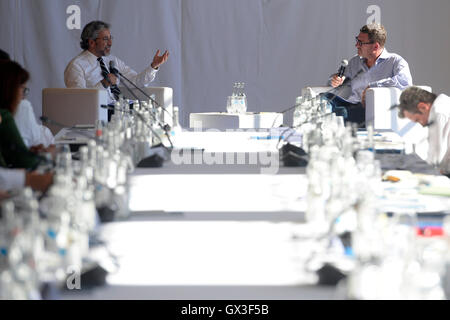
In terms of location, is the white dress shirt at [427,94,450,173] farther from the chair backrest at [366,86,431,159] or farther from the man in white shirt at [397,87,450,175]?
the chair backrest at [366,86,431,159]

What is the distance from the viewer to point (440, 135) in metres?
3.35

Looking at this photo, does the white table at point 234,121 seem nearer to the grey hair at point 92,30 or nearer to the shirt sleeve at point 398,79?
the shirt sleeve at point 398,79

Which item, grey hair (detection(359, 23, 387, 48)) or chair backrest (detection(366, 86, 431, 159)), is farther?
grey hair (detection(359, 23, 387, 48))

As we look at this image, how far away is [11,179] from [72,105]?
3.01 m

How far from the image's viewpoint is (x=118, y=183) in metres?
2.28

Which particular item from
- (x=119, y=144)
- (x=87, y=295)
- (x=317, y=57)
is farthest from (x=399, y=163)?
(x=317, y=57)

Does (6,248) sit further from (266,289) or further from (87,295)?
(266,289)

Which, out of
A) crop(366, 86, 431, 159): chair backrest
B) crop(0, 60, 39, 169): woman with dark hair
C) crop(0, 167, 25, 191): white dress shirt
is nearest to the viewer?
crop(0, 167, 25, 191): white dress shirt

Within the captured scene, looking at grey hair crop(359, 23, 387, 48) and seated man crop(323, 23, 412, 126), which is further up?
grey hair crop(359, 23, 387, 48)

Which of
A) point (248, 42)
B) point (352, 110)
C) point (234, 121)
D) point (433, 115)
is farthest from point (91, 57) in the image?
point (433, 115)

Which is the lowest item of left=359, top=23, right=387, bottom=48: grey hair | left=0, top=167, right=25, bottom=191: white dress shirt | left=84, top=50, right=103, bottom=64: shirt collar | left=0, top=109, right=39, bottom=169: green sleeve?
left=0, top=167, right=25, bottom=191: white dress shirt

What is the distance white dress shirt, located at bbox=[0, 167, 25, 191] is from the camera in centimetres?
232

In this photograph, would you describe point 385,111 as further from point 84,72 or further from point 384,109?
point 84,72
